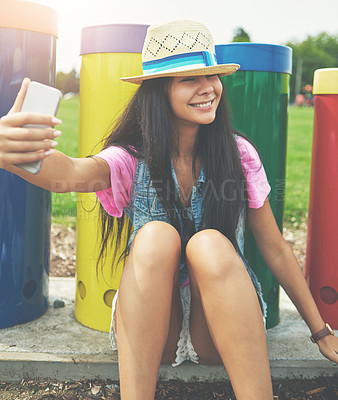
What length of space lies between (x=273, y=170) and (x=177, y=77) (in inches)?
31.6

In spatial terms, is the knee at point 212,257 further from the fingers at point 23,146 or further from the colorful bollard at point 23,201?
the colorful bollard at point 23,201

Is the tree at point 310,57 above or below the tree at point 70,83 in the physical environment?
above

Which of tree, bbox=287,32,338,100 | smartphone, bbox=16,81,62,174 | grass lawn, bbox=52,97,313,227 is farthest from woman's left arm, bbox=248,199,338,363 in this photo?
tree, bbox=287,32,338,100

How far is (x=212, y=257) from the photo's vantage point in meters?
1.70

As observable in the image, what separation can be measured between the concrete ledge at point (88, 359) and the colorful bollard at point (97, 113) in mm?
174

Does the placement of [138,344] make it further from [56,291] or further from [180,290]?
[56,291]

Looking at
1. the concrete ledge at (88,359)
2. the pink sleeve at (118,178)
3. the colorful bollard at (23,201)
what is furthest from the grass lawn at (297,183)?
the pink sleeve at (118,178)

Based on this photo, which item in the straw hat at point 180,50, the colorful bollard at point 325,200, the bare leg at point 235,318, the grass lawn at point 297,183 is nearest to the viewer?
the bare leg at point 235,318

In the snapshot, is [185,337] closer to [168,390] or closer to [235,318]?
[168,390]

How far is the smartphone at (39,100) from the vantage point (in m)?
1.37

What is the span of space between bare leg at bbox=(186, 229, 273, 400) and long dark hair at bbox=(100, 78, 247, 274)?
283mm

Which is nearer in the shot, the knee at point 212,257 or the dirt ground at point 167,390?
the knee at point 212,257

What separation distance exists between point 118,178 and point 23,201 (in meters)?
0.68

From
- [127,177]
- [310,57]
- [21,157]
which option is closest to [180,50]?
[127,177]
